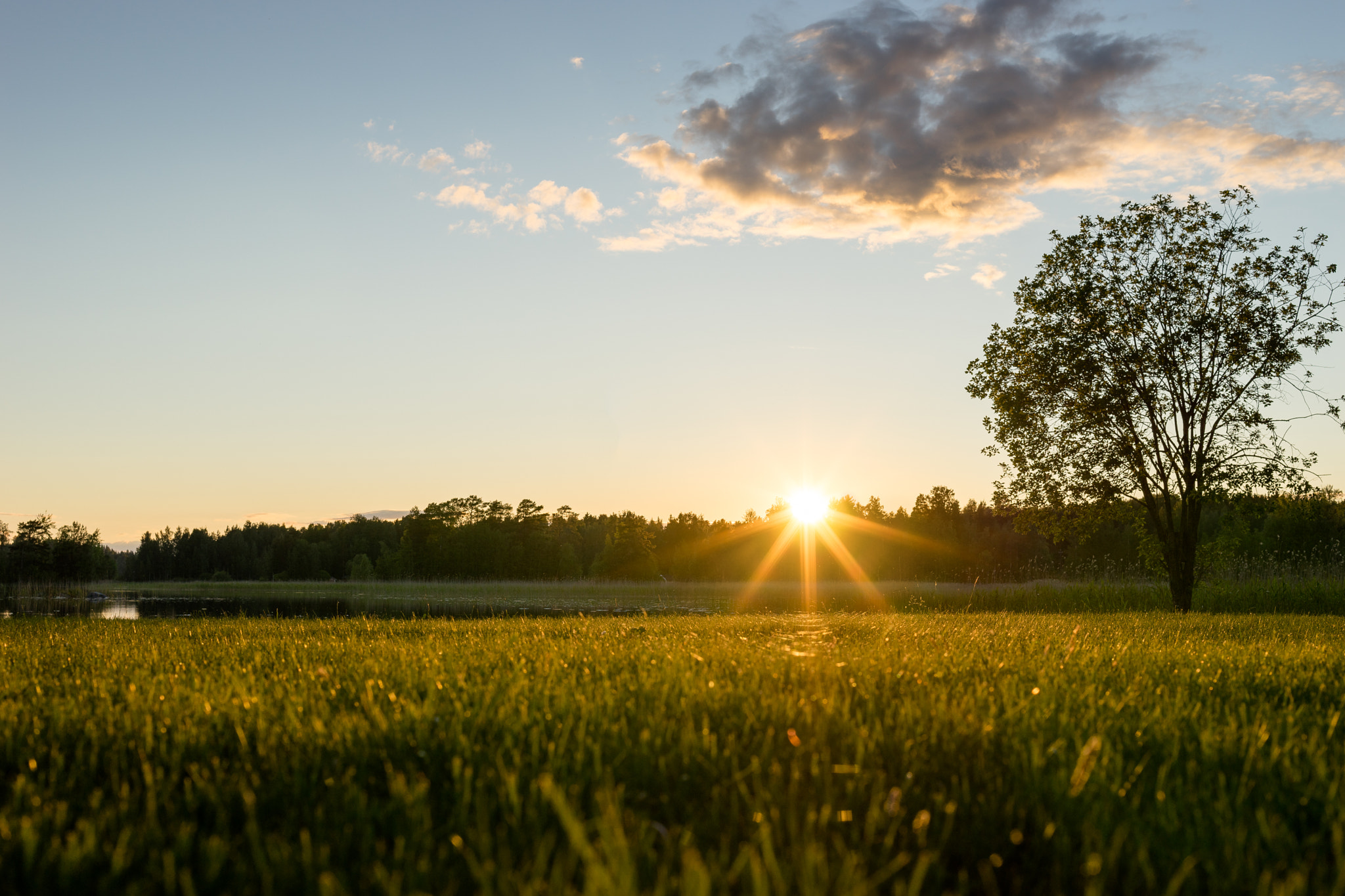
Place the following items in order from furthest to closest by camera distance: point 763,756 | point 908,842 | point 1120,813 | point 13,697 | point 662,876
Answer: point 13,697 → point 763,756 → point 1120,813 → point 908,842 → point 662,876

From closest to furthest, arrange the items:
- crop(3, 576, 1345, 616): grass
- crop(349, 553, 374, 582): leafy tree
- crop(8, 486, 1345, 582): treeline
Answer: crop(3, 576, 1345, 616): grass < crop(8, 486, 1345, 582): treeline < crop(349, 553, 374, 582): leafy tree

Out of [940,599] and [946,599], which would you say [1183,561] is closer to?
[946,599]

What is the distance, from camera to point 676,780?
233cm

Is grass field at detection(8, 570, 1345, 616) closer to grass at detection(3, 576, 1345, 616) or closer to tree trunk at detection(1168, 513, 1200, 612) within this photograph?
grass at detection(3, 576, 1345, 616)

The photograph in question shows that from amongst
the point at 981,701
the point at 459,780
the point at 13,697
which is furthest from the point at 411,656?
the point at 981,701

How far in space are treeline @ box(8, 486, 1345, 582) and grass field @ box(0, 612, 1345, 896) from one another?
27729 mm

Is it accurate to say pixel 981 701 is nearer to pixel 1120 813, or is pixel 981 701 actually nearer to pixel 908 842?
pixel 1120 813

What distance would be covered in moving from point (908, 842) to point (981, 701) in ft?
4.80

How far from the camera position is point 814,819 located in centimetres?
196

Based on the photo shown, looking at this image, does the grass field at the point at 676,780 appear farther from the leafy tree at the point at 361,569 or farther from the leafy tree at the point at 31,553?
the leafy tree at the point at 361,569

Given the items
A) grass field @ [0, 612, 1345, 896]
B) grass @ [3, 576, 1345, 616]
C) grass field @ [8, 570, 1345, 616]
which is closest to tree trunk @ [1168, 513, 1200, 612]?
grass field @ [8, 570, 1345, 616]

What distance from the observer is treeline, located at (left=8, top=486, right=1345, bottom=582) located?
66.1 meters

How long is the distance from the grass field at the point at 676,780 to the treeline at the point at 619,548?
2773cm

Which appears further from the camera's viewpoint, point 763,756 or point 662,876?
point 763,756
